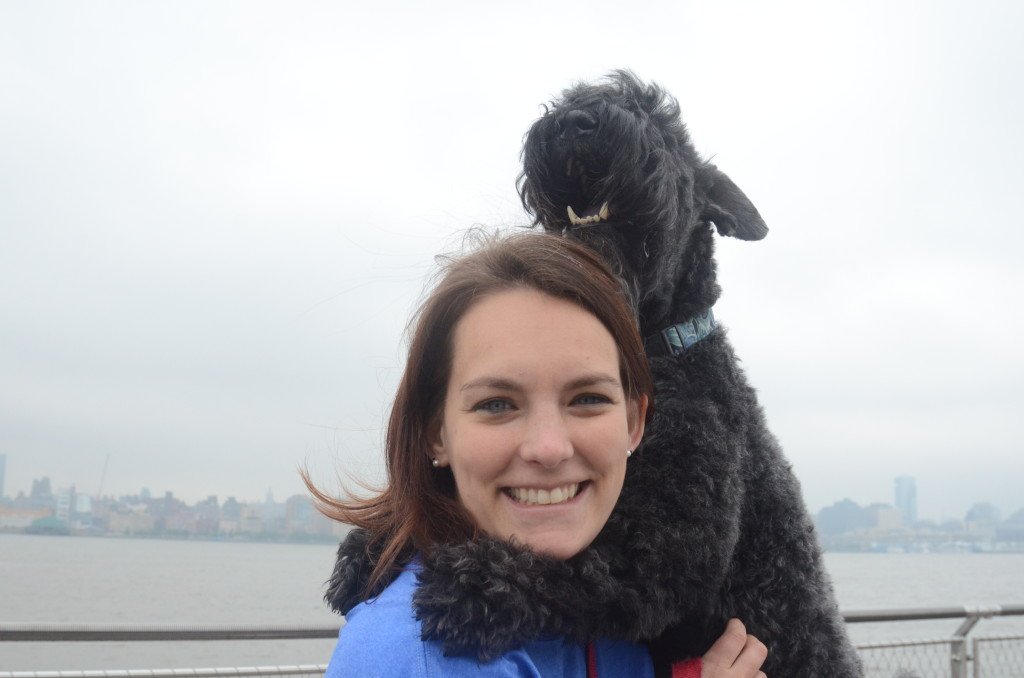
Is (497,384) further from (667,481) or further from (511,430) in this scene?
(667,481)

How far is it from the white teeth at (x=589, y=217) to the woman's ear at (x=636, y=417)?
1.97ft

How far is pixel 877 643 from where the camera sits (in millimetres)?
4512

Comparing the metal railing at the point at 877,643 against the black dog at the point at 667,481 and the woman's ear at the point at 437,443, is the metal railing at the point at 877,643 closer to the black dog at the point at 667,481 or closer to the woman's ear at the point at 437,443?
the black dog at the point at 667,481

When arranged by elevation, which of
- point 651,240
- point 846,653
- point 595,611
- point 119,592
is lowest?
point 119,592

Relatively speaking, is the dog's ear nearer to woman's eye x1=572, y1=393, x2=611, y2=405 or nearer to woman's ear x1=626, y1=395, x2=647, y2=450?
woman's ear x1=626, y1=395, x2=647, y2=450

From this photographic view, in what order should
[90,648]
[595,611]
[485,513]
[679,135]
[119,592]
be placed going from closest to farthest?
[485,513] → [595,611] → [679,135] → [90,648] → [119,592]

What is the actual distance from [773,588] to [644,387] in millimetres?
743

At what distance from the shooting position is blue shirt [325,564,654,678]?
1180 mm

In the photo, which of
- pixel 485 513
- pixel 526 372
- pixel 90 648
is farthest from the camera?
pixel 90 648

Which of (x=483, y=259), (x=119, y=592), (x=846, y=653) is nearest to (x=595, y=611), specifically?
(x=483, y=259)

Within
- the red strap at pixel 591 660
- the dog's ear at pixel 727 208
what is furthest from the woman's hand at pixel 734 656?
the dog's ear at pixel 727 208

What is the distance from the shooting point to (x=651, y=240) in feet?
7.39

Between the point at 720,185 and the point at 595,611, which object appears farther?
the point at 720,185

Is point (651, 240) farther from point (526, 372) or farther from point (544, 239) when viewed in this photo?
point (526, 372)
